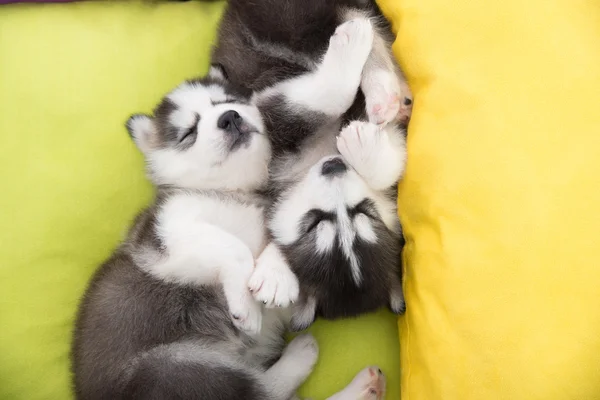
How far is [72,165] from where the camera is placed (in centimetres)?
270

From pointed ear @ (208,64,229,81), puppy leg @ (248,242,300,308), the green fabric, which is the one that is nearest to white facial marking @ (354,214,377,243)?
puppy leg @ (248,242,300,308)

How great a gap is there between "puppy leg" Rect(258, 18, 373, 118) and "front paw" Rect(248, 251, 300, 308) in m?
0.71

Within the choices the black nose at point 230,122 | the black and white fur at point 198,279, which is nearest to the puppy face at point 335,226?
the black and white fur at point 198,279

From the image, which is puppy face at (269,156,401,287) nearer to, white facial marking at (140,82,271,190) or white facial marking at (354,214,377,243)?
white facial marking at (354,214,377,243)

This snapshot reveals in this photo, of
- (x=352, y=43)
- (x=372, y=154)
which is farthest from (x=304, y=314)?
(x=352, y=43)

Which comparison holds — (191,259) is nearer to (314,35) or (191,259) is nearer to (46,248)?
(46,248)

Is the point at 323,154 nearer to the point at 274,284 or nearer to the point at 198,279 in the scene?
the point at 274,284

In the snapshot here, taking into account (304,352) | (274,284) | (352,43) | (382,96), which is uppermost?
(352,43)

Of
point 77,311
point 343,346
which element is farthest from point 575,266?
point 77,311

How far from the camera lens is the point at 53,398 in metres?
2.52

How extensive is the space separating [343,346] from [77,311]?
4.11 feet

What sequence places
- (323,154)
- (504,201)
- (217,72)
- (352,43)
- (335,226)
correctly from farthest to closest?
(217,72), (323,154), (352,43), (335,226), (504,201)

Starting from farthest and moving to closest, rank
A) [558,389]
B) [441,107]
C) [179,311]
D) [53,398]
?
[53,398]
[179,311]
[441,107]
[558,389]

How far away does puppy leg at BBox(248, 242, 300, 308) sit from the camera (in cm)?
221
